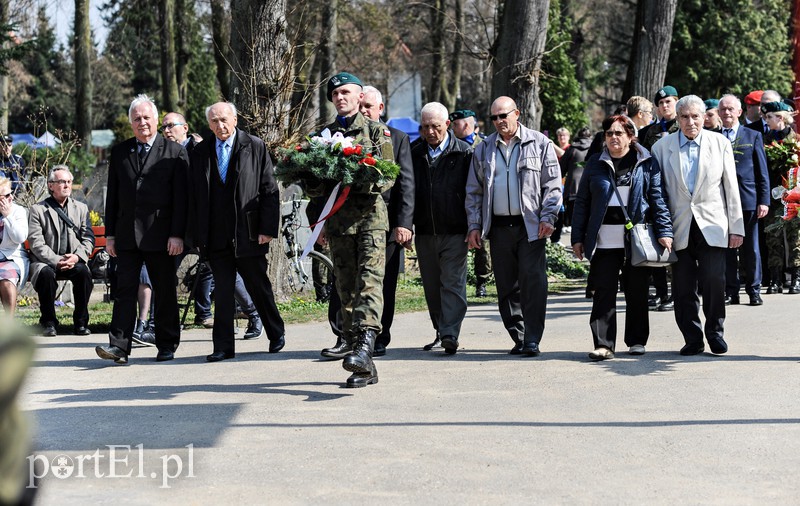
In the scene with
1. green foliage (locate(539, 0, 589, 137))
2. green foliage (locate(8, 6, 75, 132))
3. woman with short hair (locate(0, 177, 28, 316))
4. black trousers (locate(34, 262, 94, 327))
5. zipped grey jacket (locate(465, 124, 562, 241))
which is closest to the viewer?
zipped grey jacket (locate(465, 124, 562, 241))

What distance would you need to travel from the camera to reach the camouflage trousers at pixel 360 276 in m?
7.73

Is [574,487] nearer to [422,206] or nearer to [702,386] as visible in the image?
[702,386]

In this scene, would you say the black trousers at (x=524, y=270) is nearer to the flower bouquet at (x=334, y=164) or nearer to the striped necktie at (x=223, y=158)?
the flower bouquet at (x=334, y=164)

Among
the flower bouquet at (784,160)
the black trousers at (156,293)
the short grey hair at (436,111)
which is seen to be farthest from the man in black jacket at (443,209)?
the flower bouquet at (784,160)

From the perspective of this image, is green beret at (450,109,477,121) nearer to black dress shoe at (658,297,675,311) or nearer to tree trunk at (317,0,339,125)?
black dress shoe at (658,297,675,311)

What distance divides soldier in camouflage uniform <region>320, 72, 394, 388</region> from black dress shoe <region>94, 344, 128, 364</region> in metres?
2.14

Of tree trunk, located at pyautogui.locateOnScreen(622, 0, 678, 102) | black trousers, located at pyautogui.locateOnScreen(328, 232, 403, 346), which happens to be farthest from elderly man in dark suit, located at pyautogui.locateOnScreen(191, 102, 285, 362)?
tree trunk, located at pyautogui.locateOnScreen(622, 0, 678, 102)

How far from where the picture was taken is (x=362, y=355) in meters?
7.52

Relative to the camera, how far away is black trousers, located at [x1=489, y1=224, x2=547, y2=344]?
894 centimetres

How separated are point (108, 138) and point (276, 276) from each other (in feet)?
188

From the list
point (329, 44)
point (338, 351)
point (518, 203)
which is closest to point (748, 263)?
point (518, 203)

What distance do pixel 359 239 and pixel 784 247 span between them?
6.82 meters

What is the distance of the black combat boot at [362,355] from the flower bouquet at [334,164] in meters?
1.05

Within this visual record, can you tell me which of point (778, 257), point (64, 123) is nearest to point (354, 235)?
point (778, 257)
